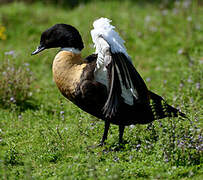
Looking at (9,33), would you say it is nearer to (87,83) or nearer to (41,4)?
(41,4)

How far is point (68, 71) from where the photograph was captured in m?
4.61

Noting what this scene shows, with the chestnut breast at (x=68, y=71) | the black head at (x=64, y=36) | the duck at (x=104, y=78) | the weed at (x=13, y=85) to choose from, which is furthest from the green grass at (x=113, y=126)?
the black head at (x=64, y=36)

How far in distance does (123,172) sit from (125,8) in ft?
23.2

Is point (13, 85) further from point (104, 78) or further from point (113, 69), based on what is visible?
point (113, 69)

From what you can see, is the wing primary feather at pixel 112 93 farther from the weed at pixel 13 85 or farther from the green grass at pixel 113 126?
the weed at pixel 13 85

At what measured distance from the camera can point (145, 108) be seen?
4.68 m

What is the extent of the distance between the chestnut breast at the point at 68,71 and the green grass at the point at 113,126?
382 mm

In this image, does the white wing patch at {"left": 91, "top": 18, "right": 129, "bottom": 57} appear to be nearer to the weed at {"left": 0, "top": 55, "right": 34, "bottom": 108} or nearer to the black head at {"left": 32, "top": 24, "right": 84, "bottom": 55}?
the black head at {"left": 32, "top": 24, "right": 84, "bottom": 55}

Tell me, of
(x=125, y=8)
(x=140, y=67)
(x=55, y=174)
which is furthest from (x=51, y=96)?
(x=125, y=8)

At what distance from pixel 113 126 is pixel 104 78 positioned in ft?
3.89

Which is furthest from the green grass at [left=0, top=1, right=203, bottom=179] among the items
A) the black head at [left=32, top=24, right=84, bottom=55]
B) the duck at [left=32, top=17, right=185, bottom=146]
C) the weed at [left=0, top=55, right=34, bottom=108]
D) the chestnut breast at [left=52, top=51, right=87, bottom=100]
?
the black head at [left=32, top=24, right=84, bottom=55]

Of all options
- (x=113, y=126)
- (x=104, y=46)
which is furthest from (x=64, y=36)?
(x=113, y=126)

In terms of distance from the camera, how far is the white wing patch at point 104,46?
4102 mm

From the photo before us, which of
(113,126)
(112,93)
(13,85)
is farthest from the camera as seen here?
(13,85)
